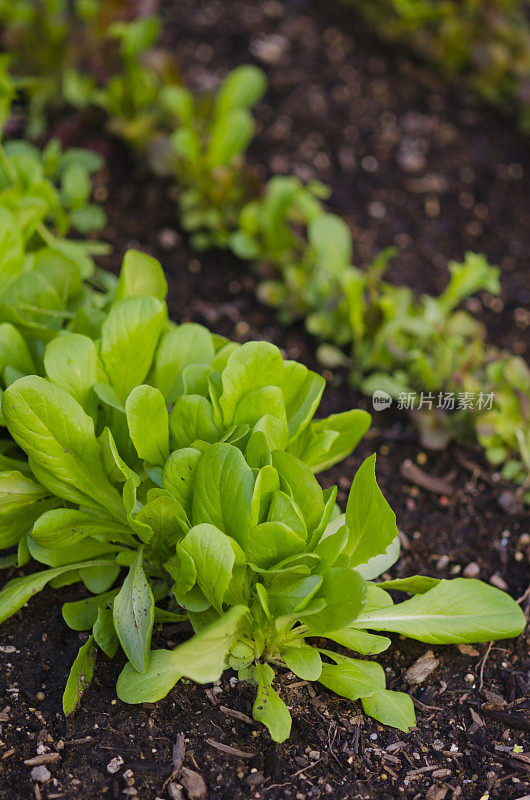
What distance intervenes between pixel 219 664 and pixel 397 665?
24.2 inches

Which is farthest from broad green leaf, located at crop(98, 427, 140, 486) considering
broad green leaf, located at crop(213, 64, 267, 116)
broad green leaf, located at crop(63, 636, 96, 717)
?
broad green leaf, located at crop(213, 64, 267, 116)

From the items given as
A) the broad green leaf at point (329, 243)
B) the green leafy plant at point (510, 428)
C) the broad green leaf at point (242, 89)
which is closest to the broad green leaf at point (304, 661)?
the green leafy plant at point (510, 428)

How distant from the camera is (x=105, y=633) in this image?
166 centimetres

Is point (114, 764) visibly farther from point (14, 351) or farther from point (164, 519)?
point (14, 351)

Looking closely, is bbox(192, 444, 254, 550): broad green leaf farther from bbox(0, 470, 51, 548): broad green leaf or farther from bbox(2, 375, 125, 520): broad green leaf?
bbox(0, 470, 51, 548): broad green leaf

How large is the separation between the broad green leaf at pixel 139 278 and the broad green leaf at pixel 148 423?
1.31ft

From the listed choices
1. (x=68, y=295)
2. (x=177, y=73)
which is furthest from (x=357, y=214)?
(x=68, y=295)

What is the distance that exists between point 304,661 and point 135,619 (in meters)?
0.35

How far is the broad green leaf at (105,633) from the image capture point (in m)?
1.64

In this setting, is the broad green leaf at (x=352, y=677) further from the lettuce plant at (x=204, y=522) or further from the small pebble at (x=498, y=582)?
the small pebble at (x=498, y=582)

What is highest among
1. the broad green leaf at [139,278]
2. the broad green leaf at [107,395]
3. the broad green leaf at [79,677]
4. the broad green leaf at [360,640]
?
the broad green leaf at [139,278]

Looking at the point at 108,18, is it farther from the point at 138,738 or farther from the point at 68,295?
the point at 138,738

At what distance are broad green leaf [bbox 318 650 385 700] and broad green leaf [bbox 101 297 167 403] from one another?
0.78m

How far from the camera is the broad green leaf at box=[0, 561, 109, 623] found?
167 cm
